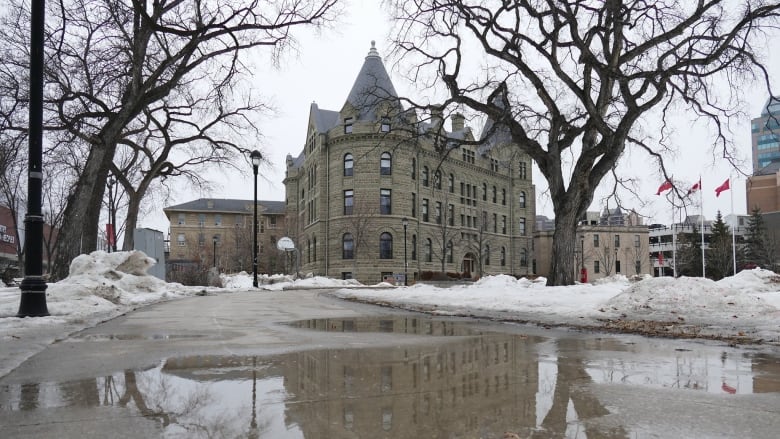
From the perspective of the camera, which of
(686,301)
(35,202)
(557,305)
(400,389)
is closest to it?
(400,389)

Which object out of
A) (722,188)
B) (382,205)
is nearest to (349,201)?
(382,205)

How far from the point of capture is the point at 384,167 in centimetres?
5653

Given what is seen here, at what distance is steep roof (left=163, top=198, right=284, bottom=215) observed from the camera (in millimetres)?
94438

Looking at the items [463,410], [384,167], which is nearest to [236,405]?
[463,410]

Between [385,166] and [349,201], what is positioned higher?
[385,166]

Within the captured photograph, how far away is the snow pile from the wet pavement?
241cm

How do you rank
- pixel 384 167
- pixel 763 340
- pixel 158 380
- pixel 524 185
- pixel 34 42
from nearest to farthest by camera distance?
pixel 158 380 → pixel 763 340 → pixel 34 42 → pixel 384 167 → pixel 524 185

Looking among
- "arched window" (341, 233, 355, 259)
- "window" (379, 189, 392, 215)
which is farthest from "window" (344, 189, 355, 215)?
"window" (379, 189, 392, 215)

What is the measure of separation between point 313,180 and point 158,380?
194 ft

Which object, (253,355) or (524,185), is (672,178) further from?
(524,185)

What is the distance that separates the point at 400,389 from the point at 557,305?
8.40 meters

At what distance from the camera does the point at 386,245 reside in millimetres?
55438

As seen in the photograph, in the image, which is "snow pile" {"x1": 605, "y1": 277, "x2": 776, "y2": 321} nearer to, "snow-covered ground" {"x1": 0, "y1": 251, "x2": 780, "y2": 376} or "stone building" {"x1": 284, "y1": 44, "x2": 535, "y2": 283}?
"snow-covered ground" {"x1": 0, "y1": 251, "x2": 780, "y2": 376}

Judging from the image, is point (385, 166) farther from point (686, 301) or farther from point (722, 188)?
point (686, 301)
